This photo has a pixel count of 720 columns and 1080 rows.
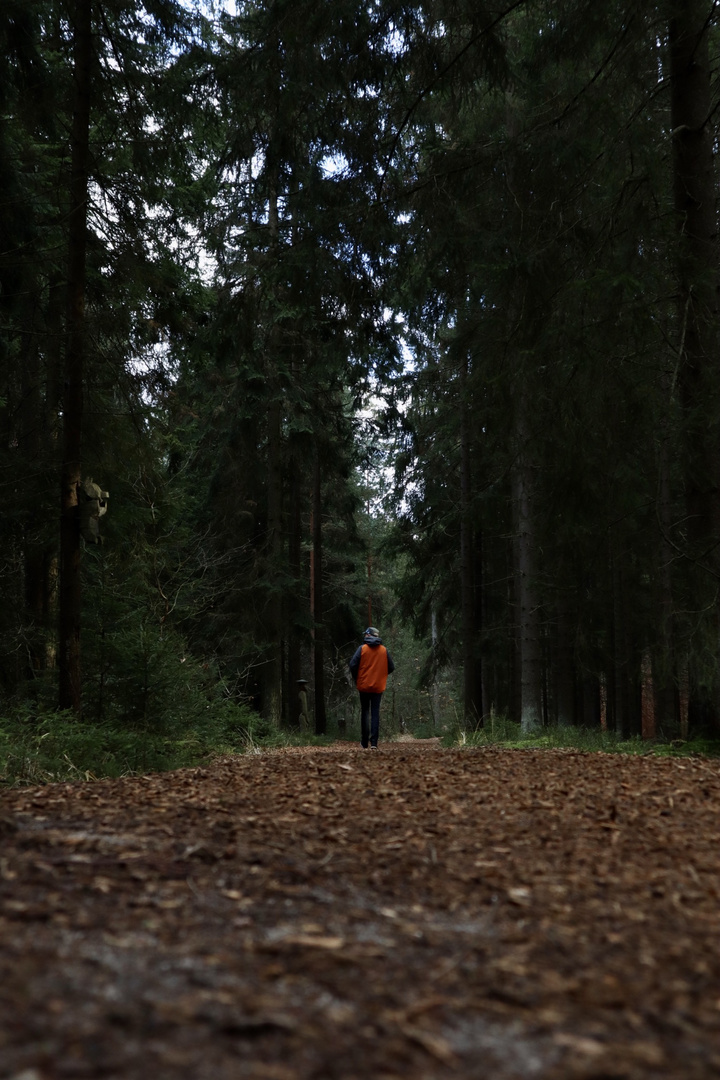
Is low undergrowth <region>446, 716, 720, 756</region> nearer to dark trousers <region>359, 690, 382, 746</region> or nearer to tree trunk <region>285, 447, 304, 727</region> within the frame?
dark trousers <region>359, 690, 382, 746</region>

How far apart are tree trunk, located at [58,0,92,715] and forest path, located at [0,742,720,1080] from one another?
148 inches

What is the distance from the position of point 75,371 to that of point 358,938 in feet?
24.9

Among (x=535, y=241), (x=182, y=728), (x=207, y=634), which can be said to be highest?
(x=535, y=241)

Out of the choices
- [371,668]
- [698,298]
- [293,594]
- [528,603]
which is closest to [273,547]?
[293,594]

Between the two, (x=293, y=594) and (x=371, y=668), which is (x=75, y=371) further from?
(x=293, y=594)

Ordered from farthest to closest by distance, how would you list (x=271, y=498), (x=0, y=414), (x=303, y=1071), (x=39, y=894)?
(x=271, y=498), (x=0, y=414), (x=39, y=894), (x=303, y=1071)

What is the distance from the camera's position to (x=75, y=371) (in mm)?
8875

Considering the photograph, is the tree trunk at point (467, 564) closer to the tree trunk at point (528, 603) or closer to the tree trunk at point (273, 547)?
the tree trunk at point (528, 603)

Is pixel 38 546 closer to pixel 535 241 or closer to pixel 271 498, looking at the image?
pixel 535 241

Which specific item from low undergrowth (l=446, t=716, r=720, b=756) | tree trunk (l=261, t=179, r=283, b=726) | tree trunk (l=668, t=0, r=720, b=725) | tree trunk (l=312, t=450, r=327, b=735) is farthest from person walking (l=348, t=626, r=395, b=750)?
tree trunk (l=312, t=450, r=327, b=735)

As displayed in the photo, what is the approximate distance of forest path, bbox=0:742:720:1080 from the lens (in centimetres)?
192

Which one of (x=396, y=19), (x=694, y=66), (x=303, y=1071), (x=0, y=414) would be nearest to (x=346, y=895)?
(x=303, y=1071)

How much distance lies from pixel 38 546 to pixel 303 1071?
31.3ft

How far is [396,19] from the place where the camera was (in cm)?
762
